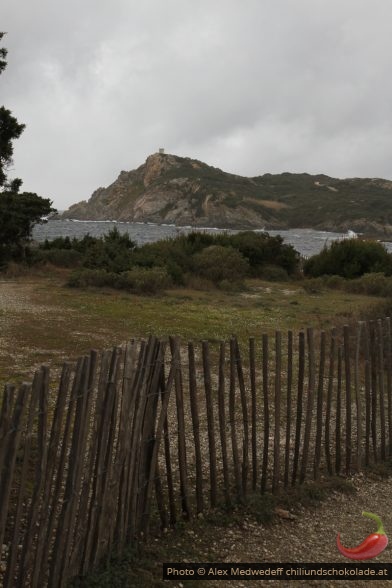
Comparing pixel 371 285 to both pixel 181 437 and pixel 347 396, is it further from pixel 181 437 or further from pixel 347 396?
pixel 181 437

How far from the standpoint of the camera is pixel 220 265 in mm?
28156

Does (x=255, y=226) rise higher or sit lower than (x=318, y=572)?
higher

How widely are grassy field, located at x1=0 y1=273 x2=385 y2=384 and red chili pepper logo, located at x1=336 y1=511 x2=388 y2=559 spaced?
6017 mm

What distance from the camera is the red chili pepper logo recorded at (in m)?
4.70

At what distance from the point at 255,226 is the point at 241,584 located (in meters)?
151

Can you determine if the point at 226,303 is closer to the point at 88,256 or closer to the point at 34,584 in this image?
the point at 88,256

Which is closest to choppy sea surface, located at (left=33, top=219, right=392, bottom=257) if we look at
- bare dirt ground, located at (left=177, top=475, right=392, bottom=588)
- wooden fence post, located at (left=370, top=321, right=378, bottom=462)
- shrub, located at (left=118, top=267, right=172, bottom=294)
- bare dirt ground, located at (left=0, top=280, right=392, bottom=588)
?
shrub, located at (left=118, top=267, right=172, bottom=294)

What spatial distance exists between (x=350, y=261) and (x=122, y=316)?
21543mm

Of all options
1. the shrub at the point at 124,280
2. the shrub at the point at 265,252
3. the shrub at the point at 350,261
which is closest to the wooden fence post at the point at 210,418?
the shrub at the point at 124,280

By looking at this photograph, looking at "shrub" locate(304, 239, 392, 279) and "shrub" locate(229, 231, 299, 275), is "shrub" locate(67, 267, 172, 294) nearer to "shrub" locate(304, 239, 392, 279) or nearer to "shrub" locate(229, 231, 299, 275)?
"shrub" locate(229, 231, 299, 275)

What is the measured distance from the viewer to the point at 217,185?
602ft

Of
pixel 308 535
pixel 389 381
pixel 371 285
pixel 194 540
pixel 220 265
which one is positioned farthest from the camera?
pixel 220 265

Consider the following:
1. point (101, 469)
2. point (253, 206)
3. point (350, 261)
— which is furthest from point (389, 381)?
point (253, 206)

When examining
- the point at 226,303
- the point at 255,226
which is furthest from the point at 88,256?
the point at 255,226
